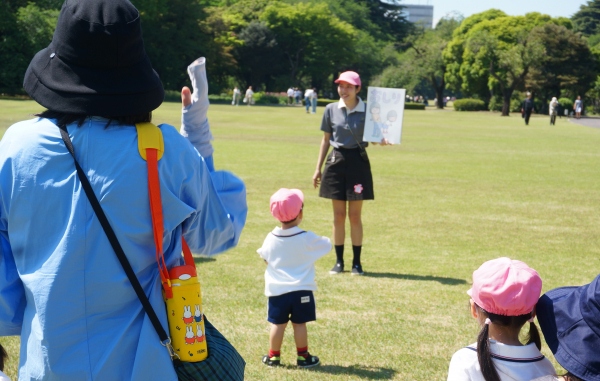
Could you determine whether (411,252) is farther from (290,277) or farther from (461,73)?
(461,73)

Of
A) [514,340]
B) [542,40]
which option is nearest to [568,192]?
[514,340]

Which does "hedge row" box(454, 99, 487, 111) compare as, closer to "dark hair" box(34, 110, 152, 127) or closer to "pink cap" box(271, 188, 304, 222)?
"pink cap" box(271, 188, 304, 222)

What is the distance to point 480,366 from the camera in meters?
2.31

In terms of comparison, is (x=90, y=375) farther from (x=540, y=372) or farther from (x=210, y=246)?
(x=540, y=372)

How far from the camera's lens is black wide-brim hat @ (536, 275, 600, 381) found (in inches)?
80.0

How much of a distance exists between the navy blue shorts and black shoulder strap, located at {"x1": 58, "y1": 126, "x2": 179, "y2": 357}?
7.76ft

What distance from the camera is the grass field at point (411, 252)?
15.1 feet

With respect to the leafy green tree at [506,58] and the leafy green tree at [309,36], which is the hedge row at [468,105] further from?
the leafy green tree at [309,36]

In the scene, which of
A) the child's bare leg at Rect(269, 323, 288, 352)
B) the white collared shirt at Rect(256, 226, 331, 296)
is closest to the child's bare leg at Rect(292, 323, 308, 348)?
the child's bare leg at Rect(269, 323, 288, 352)

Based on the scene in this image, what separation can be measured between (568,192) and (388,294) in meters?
8.31

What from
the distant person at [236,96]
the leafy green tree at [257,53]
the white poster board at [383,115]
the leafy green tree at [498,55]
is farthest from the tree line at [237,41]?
the white poster board at [383,115]

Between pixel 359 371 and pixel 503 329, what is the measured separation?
6.43 feet

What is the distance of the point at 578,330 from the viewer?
2.09m

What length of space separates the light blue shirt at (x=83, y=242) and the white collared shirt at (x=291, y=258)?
7.89 ft
